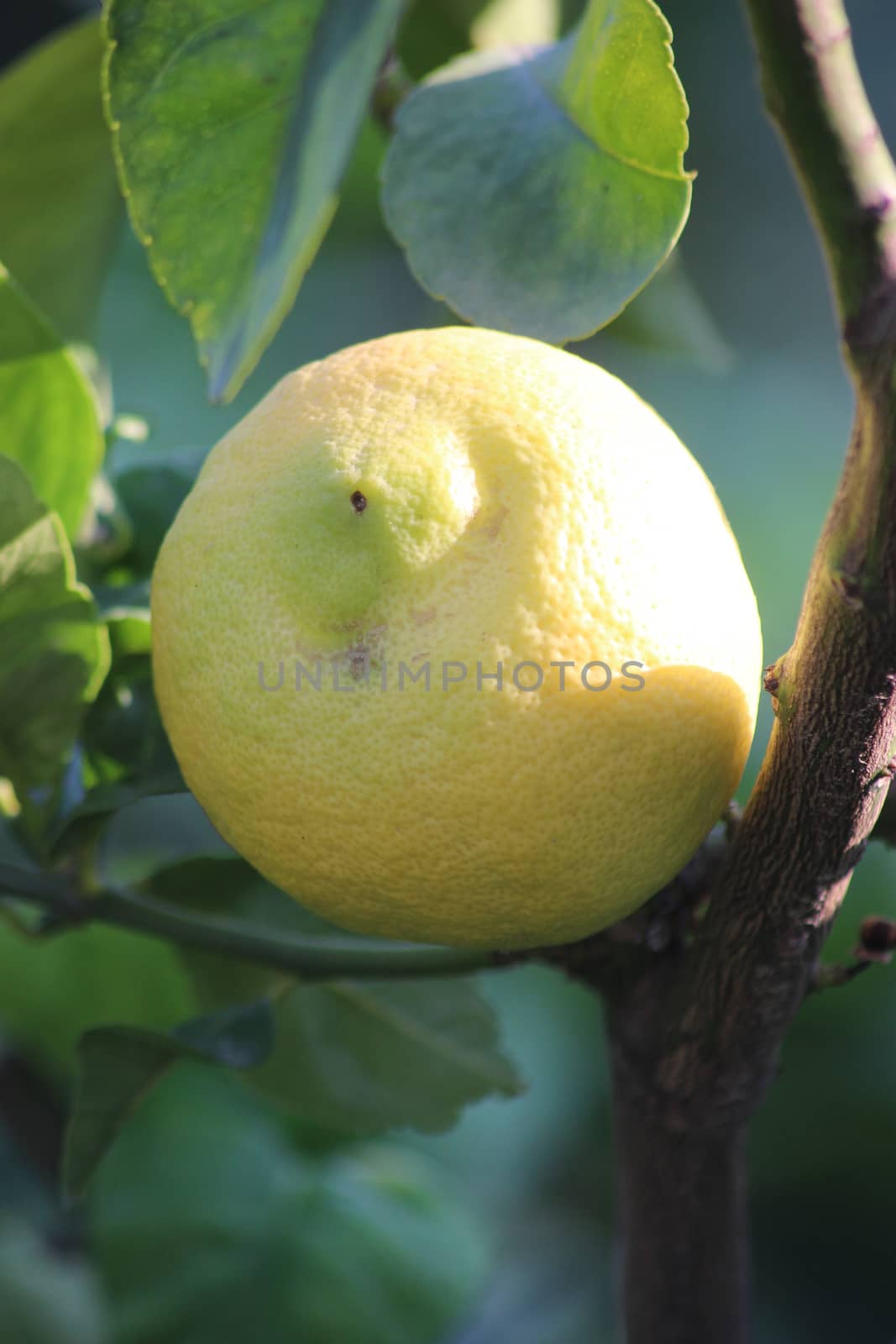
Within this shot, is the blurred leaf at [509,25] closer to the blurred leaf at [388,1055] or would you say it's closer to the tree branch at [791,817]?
the tree branch at [791,817]

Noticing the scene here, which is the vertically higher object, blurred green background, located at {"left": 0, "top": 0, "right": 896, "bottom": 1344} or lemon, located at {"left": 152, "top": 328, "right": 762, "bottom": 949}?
lemon, located at {"left": 152, "top": 328, "right": 762, "bottom": 949}

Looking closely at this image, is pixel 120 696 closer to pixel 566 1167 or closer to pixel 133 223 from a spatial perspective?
pixel 133 223

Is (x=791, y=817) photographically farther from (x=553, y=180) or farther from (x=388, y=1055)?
(x=388, y=1055)

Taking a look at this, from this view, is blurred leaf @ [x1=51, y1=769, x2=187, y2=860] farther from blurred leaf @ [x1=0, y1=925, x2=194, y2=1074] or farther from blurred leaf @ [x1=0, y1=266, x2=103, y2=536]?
blurred leaf @ [x1=0, y1=925, x2=194, y2=1074]

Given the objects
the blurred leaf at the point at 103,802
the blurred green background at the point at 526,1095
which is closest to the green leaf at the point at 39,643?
the blurred leaf at the point at 103,802

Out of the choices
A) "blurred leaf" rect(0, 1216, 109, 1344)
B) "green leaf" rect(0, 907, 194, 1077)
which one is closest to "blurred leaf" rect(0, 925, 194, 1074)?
"green leaf" rect(0, 907, 194, 1077)

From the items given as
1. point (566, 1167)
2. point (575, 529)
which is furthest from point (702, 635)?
point (566, 1167)

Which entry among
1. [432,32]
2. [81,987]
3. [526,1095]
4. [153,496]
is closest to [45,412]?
[153,496]
